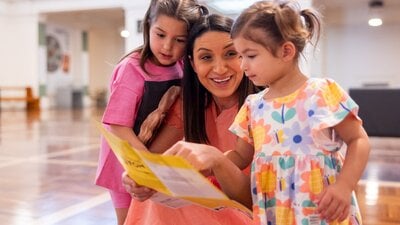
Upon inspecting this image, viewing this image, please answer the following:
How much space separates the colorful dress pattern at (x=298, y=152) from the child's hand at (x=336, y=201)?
35 mm

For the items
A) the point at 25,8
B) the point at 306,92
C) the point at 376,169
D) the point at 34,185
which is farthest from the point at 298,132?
the point at 25,8

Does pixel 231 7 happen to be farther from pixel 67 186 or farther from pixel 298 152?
pixel 298 152

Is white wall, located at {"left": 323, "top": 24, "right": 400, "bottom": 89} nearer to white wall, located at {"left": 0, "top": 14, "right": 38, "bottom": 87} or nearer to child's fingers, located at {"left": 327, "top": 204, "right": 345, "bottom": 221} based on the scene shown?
white wall, located at {"left": 0, "top": 14, "right": 38, "bottom": 87}

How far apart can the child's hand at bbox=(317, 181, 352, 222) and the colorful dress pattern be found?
0.11ft

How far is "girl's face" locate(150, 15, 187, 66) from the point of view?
1355mm

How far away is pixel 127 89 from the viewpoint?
1336 millimetres

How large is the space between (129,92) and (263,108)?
488mm

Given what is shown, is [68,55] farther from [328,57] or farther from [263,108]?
[263,108]

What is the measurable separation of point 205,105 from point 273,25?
45cm

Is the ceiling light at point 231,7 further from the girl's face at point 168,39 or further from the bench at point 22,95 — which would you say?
the bench at point 22,95

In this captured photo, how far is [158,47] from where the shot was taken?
1.37m

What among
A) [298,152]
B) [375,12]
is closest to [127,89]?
[298,152]

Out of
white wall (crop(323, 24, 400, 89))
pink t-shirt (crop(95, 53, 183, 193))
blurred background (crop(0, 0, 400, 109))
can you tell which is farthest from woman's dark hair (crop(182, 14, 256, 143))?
white wall (crop(323, 24, 400, 89))

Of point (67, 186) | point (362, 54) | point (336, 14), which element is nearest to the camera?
point (67, 186)
